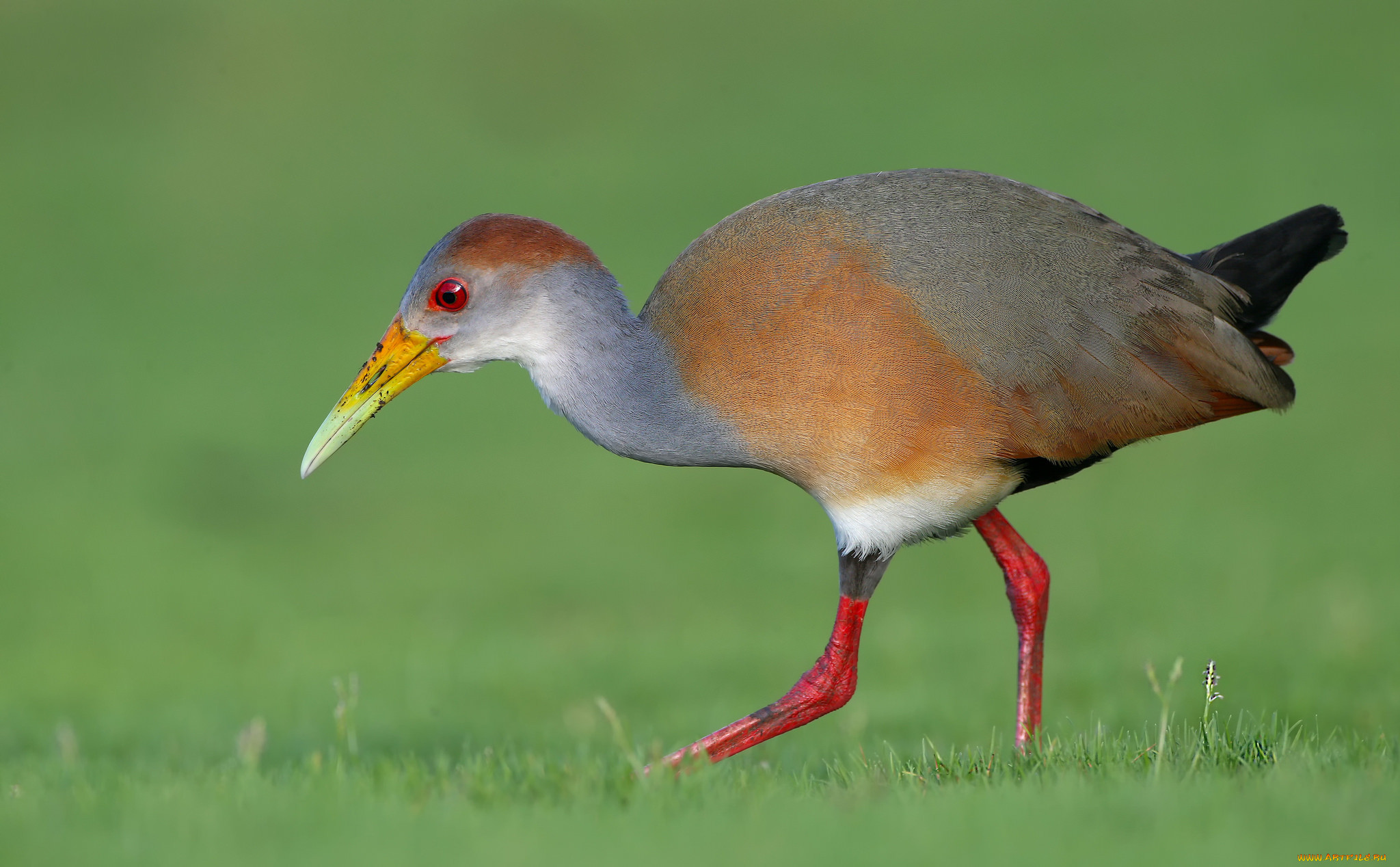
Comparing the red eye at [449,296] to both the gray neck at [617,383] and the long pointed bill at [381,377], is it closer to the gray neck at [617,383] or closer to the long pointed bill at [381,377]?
the long pointed bill at [381,377]

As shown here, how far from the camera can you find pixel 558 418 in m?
18.0

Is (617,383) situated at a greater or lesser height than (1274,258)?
lesser

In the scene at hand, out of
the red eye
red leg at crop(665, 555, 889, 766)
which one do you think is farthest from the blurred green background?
the red eye

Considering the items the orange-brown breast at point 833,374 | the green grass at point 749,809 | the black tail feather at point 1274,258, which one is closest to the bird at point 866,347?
the orange-brown breast at point 833,374

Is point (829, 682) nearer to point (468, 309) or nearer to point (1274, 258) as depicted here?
point (468, 309)

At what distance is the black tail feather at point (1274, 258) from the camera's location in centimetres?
579

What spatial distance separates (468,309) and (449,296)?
86mm

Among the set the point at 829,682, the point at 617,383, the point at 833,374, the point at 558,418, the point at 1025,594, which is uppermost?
the point at 558,418

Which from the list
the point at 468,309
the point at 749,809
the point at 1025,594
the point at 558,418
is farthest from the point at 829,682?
the point at 558,418

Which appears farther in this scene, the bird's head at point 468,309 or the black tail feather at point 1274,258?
the black tail feather at point 1274,258

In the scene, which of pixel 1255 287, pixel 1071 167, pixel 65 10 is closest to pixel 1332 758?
pixel 1255 287

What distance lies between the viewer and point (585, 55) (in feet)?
79.4

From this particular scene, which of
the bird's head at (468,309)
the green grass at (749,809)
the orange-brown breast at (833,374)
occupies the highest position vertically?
the bird's head at (468,309)

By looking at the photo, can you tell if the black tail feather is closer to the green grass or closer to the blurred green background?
the green grass
